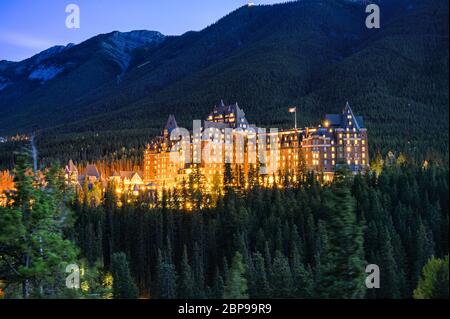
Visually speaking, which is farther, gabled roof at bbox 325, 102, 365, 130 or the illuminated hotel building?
gabled roof at bbox 325, 102, 365, 130

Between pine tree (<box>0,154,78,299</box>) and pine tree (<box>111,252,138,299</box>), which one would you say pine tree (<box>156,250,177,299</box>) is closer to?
pine tree (<box>111,252,138,299</box>)

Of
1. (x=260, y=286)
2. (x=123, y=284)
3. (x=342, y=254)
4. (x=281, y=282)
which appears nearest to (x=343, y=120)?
(x=260, y=286)

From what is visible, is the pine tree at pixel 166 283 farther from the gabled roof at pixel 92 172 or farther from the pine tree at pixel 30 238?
the gabled roof at pixel 92 172

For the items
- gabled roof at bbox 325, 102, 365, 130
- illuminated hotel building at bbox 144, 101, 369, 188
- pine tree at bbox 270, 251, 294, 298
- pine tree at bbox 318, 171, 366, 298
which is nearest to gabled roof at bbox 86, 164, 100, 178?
illuminated hotel building at bbox 144, 101, 369, 188

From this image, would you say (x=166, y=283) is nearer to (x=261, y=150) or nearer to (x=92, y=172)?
(x=261, y=150)

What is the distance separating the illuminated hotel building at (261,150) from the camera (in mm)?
118875

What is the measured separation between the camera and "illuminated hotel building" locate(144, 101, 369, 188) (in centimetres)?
11888

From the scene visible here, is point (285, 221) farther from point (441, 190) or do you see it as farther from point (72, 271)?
point (72, 271)

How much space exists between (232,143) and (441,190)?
191 ft

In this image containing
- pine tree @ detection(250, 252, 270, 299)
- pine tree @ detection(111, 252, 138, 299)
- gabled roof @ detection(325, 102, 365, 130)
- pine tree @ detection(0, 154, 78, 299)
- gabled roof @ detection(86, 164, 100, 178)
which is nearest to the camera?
pine tree @ detection(0, 154, 78, 299)

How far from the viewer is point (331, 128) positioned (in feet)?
402

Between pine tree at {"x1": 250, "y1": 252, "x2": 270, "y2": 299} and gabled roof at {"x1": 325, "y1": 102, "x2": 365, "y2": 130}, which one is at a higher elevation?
gabled roof at {"x1": 325, "y1": 102, "x2": 365, "y2": 130}

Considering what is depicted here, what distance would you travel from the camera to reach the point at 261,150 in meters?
132

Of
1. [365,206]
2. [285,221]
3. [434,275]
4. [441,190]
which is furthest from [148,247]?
[434,275]
